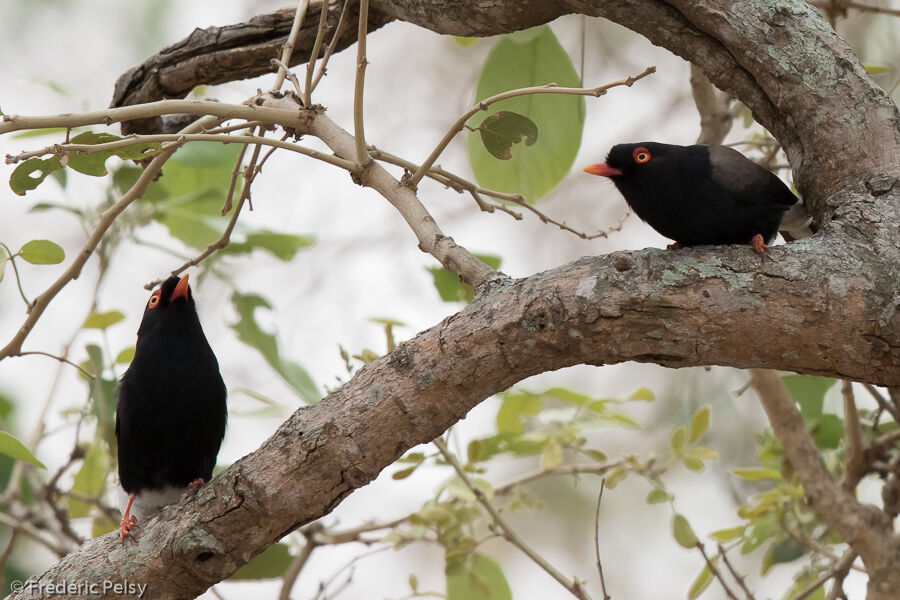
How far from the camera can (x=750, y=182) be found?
2.33 meters

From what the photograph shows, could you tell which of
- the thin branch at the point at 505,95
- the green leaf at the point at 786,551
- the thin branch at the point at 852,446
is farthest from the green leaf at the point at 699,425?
the thin branch at the point at 505,95

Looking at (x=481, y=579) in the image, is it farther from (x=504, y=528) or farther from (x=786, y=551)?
(x=786, y=551)

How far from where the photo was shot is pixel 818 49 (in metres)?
2.08

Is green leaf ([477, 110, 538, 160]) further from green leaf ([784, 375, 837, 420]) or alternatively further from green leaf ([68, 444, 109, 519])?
green leaf ([68, 444, 109, 519])

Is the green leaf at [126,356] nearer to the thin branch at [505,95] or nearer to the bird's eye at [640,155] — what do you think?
the thin branch at [505,95]

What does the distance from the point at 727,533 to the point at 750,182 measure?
1.30 m

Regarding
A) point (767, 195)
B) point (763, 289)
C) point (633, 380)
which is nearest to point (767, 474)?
point (767, 195)

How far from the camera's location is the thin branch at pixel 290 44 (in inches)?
94.5

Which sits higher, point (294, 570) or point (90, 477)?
point (90, 477)

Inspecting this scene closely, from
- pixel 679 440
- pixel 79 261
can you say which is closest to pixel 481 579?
pixel 679 440

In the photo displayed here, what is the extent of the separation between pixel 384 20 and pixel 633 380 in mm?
4360

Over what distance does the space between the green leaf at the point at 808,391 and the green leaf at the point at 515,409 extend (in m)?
0.84

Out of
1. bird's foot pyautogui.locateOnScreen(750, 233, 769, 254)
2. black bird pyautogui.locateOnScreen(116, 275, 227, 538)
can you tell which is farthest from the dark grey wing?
black bird pyautogui.locateOnScreen(116, 275, 227, 538)

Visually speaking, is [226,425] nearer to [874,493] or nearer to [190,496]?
[190,496]
